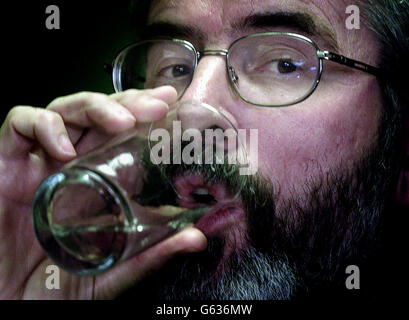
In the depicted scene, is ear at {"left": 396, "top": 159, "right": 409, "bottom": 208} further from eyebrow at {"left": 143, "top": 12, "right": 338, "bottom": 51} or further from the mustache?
the mustache

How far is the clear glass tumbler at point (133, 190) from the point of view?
0.62 meters

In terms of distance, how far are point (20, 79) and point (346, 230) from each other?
1.89m

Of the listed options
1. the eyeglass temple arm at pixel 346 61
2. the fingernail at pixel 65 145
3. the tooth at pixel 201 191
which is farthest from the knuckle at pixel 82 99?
the eyeglass temple arm at pixel 346 61

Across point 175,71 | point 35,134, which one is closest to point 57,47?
point 175,71

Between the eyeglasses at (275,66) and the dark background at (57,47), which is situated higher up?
the dark background at (57,47)

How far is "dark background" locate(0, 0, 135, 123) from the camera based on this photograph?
2.04 meters

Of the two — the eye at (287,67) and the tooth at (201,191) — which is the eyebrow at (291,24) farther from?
the tooth at (201,191)

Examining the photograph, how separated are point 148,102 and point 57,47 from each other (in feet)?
5.24

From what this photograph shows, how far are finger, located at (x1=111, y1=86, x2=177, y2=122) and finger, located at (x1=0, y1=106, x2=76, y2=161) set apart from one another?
17 centimetres

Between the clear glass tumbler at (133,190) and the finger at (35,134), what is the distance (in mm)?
237

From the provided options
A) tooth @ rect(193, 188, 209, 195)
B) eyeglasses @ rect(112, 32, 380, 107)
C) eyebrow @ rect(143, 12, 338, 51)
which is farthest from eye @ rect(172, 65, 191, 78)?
tooth @ rect(193, 188, 209, 195)

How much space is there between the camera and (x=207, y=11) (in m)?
1.13
